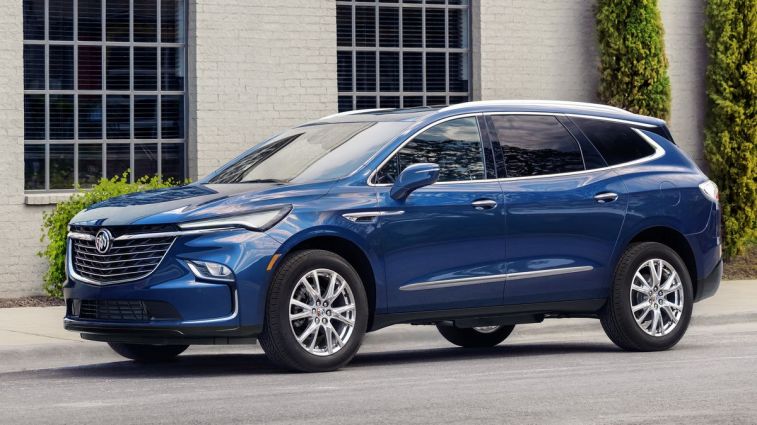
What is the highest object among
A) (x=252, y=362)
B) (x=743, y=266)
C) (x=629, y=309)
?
(x=629, y=309)

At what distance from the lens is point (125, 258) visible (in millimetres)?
9781

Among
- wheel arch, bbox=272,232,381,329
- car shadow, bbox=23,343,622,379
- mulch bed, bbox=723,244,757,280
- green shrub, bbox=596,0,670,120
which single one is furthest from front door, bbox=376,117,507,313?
mulch bed, bbox=723,244,757,280

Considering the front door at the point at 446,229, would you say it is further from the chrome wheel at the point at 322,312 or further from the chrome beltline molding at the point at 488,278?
the chrome wheel at the point at 322,312

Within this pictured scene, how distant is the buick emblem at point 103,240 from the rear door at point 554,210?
283 centimetres

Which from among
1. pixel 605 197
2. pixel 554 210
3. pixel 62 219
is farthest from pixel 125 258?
pixel 62 219

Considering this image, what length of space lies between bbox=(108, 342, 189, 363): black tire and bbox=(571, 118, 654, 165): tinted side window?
350cm

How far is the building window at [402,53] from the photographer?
58.6 feet

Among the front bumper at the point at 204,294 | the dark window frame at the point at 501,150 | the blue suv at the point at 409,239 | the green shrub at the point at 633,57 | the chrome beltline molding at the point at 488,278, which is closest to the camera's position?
the front bumper at the point at 204,294

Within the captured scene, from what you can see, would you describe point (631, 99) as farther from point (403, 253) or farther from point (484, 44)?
point (403, 253)

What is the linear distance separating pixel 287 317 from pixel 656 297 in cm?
326

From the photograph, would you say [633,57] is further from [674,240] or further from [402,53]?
[674,240]

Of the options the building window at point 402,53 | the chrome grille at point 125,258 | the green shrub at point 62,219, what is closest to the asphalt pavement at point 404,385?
the chrome grille at point 125,258

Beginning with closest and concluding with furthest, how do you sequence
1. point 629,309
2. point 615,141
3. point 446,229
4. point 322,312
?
point 322,312 → point 446,229 → point 629,309 → point 615,141

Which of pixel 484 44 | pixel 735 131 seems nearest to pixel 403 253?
pixel 484 44
